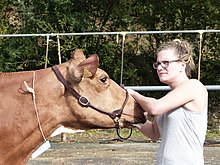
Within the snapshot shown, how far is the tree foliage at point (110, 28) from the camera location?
50.8ft

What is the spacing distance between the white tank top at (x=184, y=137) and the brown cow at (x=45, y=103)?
488 mm

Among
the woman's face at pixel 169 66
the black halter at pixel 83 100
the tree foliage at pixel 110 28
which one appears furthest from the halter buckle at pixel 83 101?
the tree foliage at pixel 110 28

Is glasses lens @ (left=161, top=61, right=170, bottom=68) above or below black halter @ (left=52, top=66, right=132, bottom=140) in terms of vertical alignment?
above

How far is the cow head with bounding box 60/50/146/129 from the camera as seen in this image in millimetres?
4215

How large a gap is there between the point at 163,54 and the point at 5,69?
11072mm

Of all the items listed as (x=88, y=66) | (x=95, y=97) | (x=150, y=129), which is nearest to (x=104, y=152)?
(x=150, y=129)

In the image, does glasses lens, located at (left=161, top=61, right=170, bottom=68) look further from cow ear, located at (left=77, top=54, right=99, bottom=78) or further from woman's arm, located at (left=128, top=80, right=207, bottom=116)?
cow ear, located at (left=77, top=54, right=99, bottom=78)

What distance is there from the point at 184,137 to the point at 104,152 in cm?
612

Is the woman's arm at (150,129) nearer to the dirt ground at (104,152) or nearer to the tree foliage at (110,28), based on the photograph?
the dirt ground at (104,152)

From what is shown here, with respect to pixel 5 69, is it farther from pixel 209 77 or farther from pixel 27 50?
pixel 209 77

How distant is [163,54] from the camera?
4129 millimetres

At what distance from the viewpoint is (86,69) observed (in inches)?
164

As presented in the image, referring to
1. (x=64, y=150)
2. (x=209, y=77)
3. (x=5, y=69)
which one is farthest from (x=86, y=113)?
(x=209, y=77)

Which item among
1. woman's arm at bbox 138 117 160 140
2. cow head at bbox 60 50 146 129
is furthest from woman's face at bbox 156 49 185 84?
woman's arm at bbox 138 117 160 140
